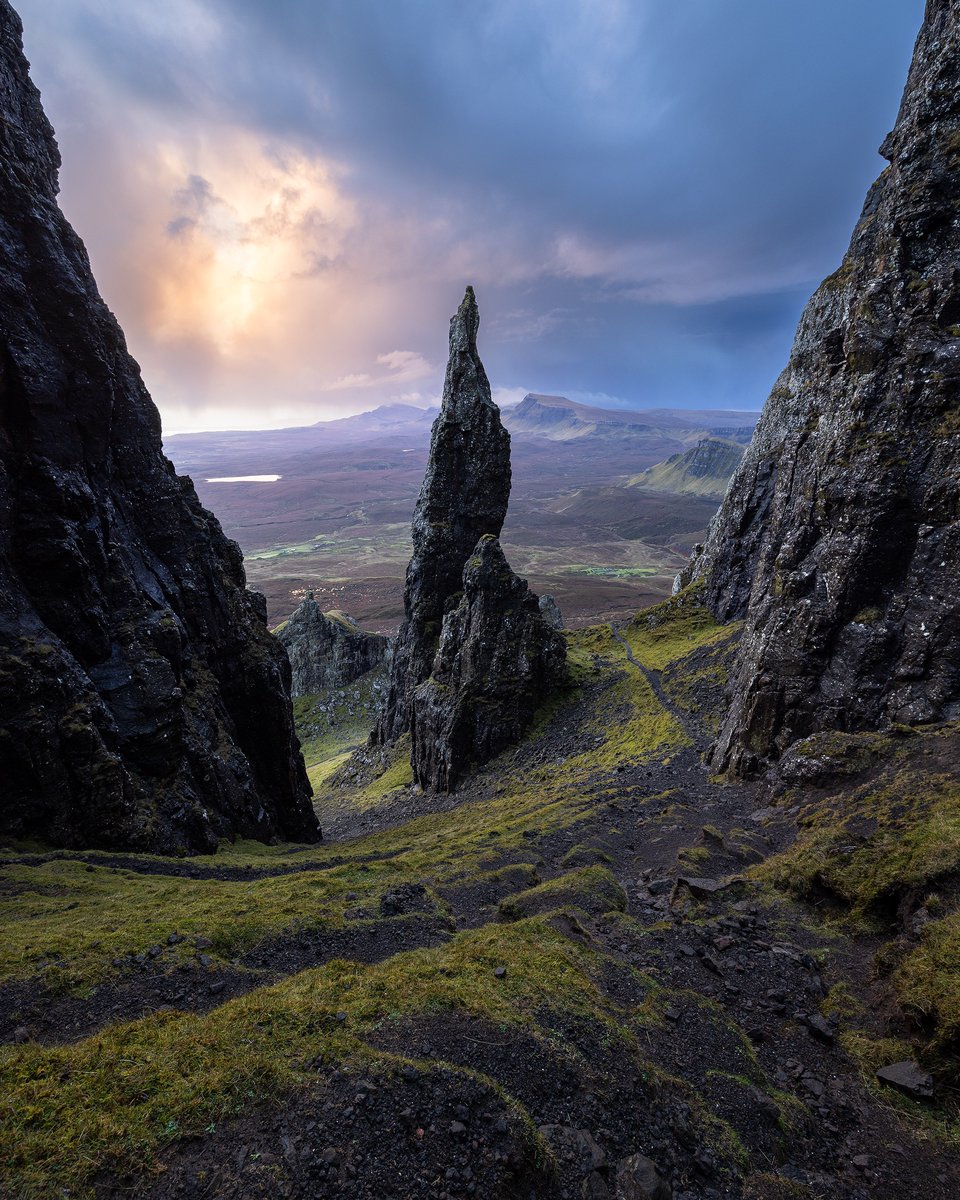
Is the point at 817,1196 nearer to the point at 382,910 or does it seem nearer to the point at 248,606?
the point at 382,910

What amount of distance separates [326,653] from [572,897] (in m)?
91.7

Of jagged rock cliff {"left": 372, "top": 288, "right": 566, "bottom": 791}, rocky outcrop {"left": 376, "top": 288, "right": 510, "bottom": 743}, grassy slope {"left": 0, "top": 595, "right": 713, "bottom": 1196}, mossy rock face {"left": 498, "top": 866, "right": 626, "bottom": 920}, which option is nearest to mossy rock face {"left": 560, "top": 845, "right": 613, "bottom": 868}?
grassy slope {"left": 0, "top": 595, "right": 713, "bottom": 1196}

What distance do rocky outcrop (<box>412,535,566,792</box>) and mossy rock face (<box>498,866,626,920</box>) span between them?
33.0 m

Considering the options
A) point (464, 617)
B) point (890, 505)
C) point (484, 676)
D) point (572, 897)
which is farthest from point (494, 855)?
point (464, 617)

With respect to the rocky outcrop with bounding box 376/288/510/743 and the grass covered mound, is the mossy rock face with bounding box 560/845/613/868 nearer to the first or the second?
the grass covered mound

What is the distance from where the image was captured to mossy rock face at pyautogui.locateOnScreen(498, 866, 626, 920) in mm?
18241

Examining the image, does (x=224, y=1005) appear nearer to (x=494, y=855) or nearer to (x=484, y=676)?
(x=494, y=855)

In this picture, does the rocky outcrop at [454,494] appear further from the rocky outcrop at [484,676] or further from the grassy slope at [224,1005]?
the grassy slope at [224,1005]

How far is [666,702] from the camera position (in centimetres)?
5097

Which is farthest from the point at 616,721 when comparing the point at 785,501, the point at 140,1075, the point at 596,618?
the point at 596,618

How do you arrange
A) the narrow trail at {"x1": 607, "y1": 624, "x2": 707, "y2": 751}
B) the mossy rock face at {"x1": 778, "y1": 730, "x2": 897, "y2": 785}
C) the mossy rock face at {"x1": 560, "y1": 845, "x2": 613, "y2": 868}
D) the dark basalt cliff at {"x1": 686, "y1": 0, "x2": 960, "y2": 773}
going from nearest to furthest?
the mossy rock face at {"x1": 778, "y1": 730, "x2": 897, "y2": 785} < the mossy rock face at {"x1": 560, "y1": 845, "x2": 613, "y2": 868} < the dark basalt cliff at {"x1": 686, "y1": 0, "x2": 960, "y2": 773} < the narrow trail at {"x1": 607, "y1": 624, "x2": 707, "y2": 751}

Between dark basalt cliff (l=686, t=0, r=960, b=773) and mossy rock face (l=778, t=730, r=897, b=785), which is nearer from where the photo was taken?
mossy rock face (l=778, t=730, r=897, b=785)

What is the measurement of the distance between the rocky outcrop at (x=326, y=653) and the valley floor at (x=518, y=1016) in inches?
3184

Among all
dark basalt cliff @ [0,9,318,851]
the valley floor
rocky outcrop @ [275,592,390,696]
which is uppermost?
dark basalt cliff @ [0,9,318,851]
